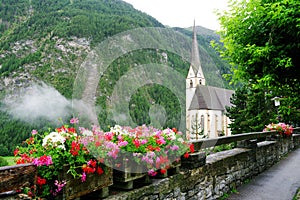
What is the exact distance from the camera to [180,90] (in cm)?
552

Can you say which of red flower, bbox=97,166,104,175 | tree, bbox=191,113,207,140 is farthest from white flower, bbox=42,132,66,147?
tree, bbox=191,113,207,140

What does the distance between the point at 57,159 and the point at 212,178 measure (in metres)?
3.38

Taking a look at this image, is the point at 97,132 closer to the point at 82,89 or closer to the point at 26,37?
the point at 82,89

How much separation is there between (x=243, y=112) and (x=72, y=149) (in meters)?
24.0

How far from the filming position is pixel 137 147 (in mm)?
2980

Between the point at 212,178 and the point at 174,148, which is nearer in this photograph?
the point at 174,148

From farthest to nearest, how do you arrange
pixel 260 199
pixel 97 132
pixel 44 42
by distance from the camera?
pixel 44 42, pixel 260 199, pixel 97 132

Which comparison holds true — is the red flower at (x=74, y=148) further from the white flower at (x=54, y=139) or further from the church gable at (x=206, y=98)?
the church gable at (x=206, y=98)

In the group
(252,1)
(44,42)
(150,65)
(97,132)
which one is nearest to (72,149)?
(97,132)

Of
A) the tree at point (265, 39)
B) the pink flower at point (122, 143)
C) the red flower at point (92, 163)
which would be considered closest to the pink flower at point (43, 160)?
the red flower at point (92, 163)

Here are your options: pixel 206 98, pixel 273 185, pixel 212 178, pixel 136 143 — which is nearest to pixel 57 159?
pixel 136 143

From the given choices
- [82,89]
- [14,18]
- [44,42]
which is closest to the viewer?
[82,89]

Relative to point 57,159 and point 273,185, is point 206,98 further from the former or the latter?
point 57,159

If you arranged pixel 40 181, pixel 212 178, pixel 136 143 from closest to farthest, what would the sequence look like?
pixel 40 181 → pixel 136 143 → pixel 212 178
